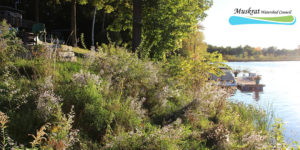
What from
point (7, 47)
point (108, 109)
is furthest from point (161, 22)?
Result: point (108, 109)

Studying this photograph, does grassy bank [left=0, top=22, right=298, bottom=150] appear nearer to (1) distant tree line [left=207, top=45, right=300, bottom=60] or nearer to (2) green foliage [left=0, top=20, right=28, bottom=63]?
(2) green foliage [left=0, top=20, right=28, bottom=63]

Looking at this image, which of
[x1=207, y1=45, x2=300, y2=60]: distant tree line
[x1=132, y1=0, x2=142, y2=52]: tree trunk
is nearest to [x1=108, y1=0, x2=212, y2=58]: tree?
[x1=132, y1=0, x2=142, y2=52]: tree trunk

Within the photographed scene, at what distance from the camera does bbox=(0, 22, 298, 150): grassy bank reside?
3.65 m

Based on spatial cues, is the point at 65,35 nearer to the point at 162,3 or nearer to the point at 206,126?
the point at 162,3

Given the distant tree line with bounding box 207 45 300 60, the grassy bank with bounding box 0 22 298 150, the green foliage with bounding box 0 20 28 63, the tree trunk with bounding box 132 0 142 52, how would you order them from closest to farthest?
the grassy bank with bounding box 0 22 298 150
the green foliage with bounding box 0 20 28 63
the tree trunk with bounding box 132 0 142 52
the distant tree line with bounding box 207 45 300 60

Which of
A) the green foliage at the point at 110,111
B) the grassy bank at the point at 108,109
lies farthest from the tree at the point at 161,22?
the green foliage at the point at 110,111

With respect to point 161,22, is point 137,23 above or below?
below

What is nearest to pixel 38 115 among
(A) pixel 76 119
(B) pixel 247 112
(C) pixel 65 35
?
(A) pixel 76 119

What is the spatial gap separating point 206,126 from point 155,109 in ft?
4.61

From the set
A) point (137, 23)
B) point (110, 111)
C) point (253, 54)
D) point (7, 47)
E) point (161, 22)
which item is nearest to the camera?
point (110, 111)

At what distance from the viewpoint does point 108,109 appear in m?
Answer: 4.62

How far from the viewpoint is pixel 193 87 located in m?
8.43

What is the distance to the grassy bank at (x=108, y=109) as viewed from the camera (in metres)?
3.65

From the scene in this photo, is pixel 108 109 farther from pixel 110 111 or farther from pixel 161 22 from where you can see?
pixel 161 22
